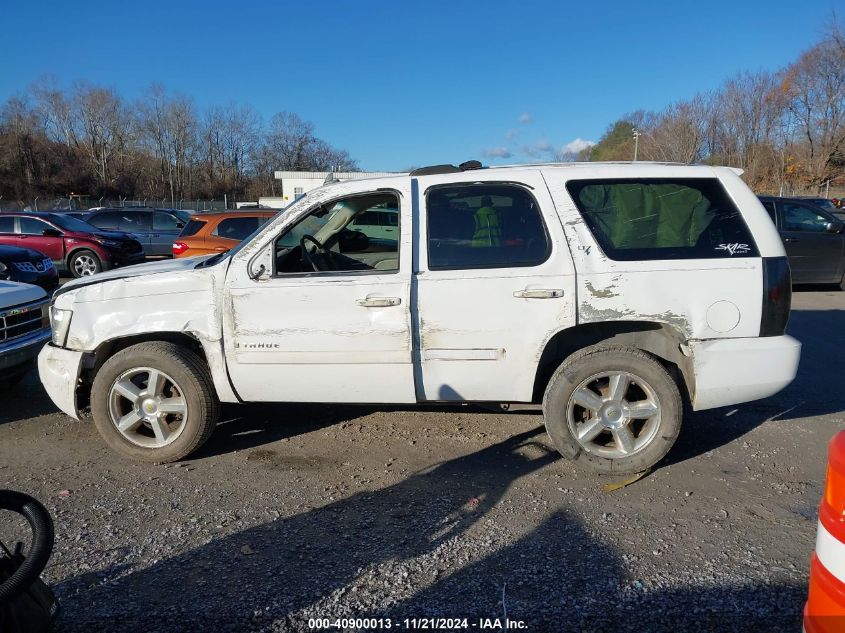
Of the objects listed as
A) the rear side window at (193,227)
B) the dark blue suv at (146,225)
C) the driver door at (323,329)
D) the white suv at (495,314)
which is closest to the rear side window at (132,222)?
the dark blue suv at (146,225)

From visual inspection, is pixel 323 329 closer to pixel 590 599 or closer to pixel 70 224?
pixel 590 599

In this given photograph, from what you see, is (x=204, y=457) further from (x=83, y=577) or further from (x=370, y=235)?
(x=370, y=235)

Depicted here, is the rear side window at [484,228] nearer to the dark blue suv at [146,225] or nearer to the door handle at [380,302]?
the door handle at [380,302]

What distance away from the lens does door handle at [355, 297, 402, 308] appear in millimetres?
3785

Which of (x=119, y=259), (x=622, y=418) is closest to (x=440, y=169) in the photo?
(x=622, y=418)

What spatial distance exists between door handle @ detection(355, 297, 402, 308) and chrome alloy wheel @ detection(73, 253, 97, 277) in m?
13.7

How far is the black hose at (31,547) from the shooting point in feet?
6.17

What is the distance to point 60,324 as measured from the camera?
4.16 m

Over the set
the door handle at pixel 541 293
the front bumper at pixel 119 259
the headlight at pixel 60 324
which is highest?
the front bumper at pixel 119 259

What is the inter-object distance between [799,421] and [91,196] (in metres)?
71.9

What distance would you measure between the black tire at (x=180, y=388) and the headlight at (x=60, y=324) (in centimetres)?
37

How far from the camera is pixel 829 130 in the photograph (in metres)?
51.4

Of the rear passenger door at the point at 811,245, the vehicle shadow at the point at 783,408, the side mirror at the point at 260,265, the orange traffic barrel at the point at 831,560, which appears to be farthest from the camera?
the rear passenger door at the point at 811,245

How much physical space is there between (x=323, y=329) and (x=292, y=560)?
1442mm
